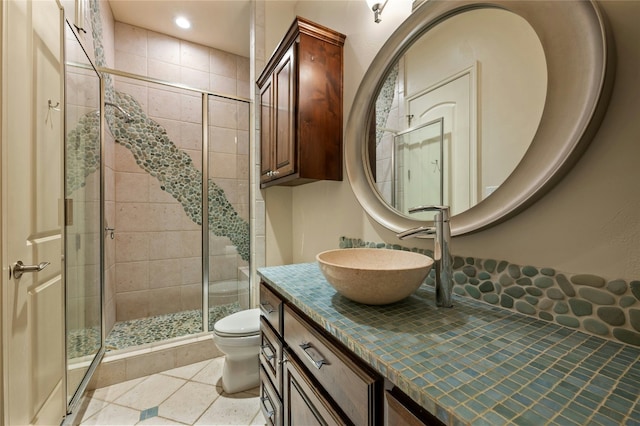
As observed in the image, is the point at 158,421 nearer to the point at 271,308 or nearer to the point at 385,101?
the point at 271,308

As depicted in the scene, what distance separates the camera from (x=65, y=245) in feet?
4.17

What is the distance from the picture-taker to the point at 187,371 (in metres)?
1.87

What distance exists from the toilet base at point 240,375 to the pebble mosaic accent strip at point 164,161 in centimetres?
88

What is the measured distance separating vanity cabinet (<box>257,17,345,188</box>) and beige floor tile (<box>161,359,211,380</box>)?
155 cm

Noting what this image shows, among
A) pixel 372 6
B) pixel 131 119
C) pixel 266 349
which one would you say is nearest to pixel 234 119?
pixel 131 119

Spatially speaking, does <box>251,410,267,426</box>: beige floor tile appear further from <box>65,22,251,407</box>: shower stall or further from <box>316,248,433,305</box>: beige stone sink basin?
<box>316,248,433,305</box>: beige stone sink basin

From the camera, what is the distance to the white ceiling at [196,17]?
7.50ft

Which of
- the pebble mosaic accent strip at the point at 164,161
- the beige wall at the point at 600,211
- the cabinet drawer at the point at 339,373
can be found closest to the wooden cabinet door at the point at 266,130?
the pebble mosaic accent strip at the point at 164,161

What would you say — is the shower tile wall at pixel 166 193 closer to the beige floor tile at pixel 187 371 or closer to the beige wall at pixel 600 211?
the beige floor tile at pixel 187 371

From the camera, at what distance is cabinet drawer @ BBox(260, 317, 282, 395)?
39.6 inches

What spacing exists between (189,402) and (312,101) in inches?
74.7

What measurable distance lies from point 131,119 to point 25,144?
5.67 feet

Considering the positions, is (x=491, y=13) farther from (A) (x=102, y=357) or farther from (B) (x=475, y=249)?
(A) (x=102, y=357)

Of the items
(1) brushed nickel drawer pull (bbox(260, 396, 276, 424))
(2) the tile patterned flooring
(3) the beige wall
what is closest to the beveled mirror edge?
(3) the beige wall
